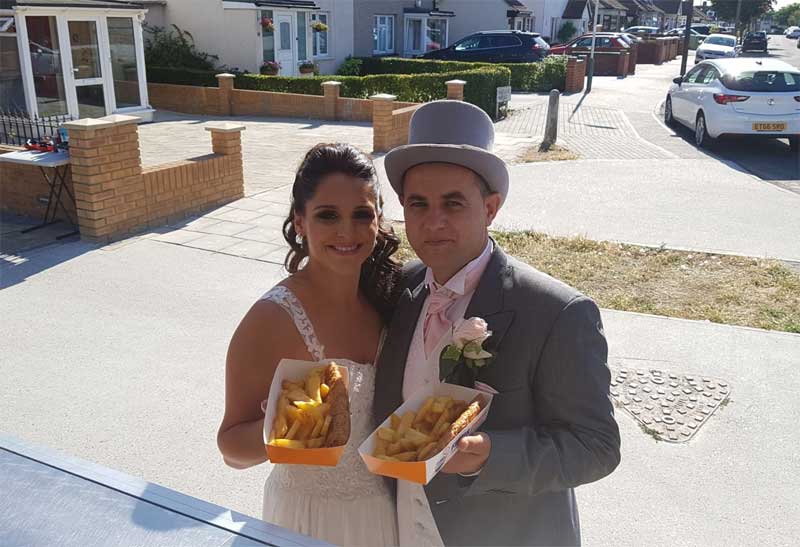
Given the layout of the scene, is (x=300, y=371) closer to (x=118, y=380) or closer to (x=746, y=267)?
(x=118, y=380)

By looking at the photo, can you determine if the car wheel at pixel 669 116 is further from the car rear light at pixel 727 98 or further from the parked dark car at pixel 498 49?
the parked dark car at pixel 498 49

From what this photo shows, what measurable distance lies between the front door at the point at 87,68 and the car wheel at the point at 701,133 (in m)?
12.3

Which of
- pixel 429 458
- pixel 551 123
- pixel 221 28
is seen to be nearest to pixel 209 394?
pixel 429 458

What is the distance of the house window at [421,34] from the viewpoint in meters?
31.6

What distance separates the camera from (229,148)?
8758mm

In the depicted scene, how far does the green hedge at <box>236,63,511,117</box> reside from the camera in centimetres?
1759

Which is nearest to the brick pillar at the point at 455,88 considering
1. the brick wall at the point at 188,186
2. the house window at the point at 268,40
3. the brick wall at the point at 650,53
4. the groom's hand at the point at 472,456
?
the brick wall at the point at 188,186

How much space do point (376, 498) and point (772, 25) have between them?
477 feet

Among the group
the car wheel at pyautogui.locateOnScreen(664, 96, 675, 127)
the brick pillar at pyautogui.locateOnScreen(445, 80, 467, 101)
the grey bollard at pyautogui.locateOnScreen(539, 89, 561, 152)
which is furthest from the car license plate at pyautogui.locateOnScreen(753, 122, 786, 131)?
the brick pillar at pyautogui.locateOnScreen(445, 80, 467, 101)

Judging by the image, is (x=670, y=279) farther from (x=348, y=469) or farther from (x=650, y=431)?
(x=348, y=469)

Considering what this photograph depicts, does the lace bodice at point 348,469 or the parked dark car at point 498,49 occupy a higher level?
the parked dark car at point 498,49

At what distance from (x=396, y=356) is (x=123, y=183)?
6.17 m

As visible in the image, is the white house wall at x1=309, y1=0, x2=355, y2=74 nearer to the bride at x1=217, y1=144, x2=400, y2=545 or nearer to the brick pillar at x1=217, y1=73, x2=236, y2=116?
the brick pillar at x1=217, y1=73, x2=236, y2=116

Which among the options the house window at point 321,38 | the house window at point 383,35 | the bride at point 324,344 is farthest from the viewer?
the house window at point 383,35
